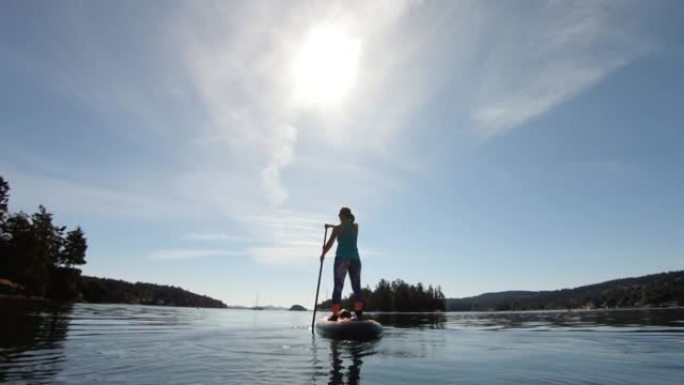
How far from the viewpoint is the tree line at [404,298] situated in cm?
18862

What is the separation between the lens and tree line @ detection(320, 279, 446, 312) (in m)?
189

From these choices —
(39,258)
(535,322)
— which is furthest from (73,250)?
(535,322)

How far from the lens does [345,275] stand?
1734cm

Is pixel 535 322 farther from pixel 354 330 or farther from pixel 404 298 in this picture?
pixel 404 298

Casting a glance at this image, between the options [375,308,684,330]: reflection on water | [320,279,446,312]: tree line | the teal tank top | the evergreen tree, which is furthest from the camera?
[320,279,446,312]: tree line

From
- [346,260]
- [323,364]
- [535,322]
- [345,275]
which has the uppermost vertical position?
[346,260]

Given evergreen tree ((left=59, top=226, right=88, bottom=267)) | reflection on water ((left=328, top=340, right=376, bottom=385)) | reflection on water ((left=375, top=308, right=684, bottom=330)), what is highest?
evergreen tree ((left=59, top=226, right=88, bottom=267))

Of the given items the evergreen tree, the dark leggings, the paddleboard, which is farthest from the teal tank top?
the evergreen tree

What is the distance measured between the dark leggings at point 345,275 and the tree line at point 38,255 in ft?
314

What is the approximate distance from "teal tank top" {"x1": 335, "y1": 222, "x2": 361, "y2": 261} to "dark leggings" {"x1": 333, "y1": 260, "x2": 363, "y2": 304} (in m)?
0.24

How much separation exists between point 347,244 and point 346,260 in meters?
0.66

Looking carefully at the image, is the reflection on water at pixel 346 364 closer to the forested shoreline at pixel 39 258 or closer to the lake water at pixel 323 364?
the lake water at pixel 323 364

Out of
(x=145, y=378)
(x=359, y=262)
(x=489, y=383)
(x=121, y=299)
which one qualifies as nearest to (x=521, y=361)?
(x=489, y=383)

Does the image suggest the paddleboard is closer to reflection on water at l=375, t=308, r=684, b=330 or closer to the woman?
the woman
